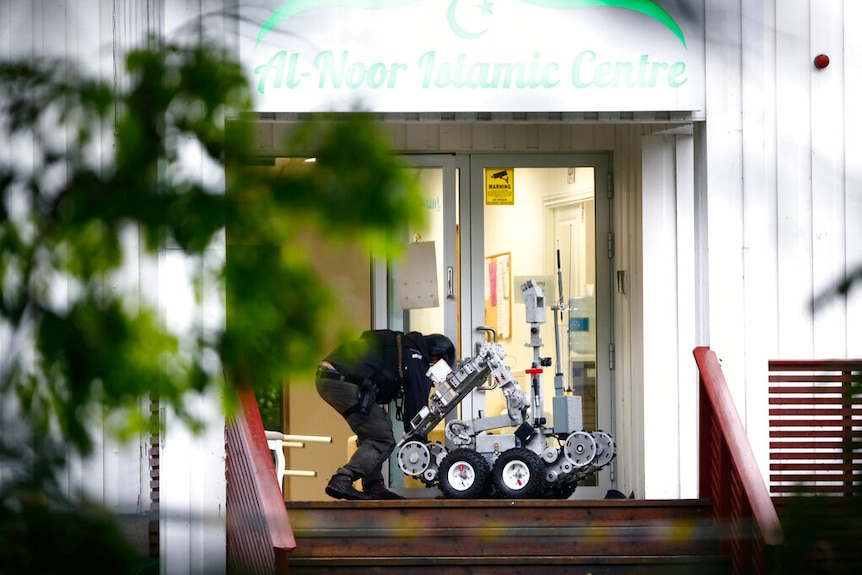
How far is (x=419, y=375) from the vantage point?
7.73 m

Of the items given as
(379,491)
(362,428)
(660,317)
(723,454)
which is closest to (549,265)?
(660,317)

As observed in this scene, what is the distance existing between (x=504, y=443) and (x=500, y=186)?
203cm

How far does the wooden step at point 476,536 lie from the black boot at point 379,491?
102cm

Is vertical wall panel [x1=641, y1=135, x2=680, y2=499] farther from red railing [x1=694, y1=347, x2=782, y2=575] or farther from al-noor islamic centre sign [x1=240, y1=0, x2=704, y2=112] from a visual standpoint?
al-noor islamic centre sign [x1=240, y1=0, x2=704, y2=112]

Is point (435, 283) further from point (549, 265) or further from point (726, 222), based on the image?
point (726, 222)

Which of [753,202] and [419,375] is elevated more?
[753,202]

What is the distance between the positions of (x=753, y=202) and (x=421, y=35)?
6.15ft

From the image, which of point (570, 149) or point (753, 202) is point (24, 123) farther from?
point (570, 149)

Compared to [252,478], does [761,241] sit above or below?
above

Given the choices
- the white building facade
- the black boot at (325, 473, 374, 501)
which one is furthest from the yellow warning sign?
the black boot at (325, 473, 374, 501)

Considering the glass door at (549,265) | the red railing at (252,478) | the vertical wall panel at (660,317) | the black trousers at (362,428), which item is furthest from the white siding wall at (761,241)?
the red railing at (252,478)

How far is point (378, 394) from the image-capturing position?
7766 mm

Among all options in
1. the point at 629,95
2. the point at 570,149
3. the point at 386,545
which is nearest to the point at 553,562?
the point at 386,545

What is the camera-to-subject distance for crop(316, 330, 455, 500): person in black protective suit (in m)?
7.61
